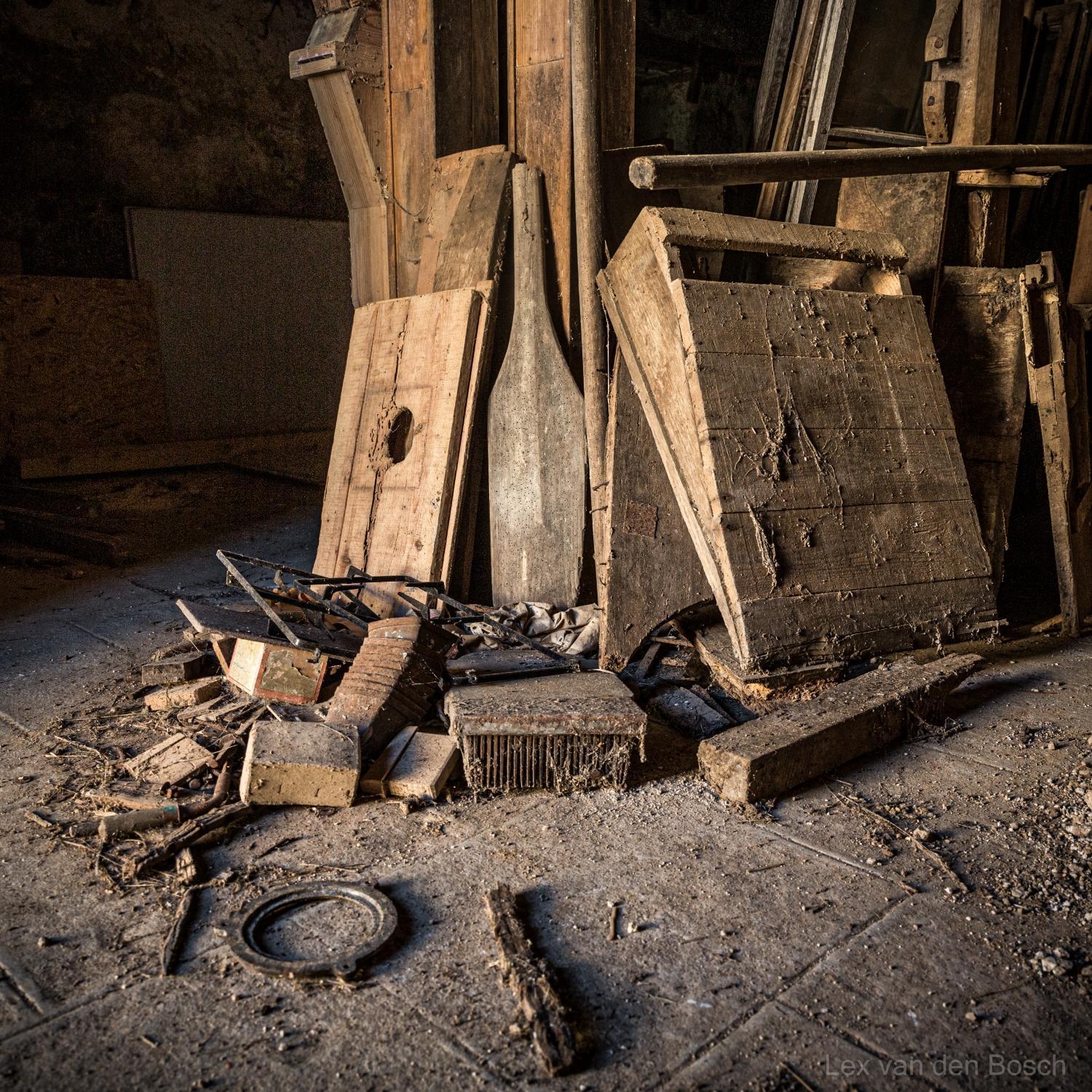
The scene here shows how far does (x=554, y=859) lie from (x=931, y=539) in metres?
2.01

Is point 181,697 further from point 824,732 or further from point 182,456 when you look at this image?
point 182,456

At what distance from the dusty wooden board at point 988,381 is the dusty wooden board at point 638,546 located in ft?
4.79

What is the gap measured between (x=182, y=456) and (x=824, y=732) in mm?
6238

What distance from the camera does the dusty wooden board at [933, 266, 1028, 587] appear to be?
4195 mm

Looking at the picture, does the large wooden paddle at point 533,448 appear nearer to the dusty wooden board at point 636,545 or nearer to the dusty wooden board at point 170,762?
the dusty wooden board at point 636,545

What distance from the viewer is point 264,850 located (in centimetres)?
251

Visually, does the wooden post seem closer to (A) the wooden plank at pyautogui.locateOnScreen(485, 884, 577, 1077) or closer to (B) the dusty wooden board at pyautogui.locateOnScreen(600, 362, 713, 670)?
(B) the dusty wooden board at pyautogui.locateOnScreen(600, 362, 713, 670)

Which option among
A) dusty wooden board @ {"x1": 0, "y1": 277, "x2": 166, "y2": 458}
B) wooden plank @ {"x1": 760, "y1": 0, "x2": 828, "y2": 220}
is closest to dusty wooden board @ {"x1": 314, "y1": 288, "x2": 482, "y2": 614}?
wooden plank @ {"x1": 760, "y1": 0, "x2": 828, "y2": 220}

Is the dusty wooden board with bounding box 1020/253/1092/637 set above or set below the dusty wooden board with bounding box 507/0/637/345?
below

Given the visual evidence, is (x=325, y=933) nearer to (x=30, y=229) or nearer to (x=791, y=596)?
(x=791, y=596)

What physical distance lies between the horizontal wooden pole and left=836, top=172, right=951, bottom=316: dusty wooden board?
0.89 feet

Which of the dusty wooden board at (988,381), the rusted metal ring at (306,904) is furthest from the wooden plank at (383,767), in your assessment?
the dusty wooden board at (988,381)

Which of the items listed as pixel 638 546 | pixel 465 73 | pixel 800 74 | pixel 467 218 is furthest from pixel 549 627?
pixel 800 74

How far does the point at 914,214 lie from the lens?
14.9 ft
